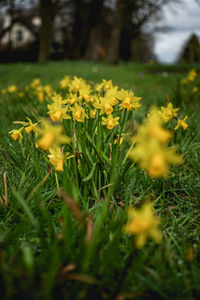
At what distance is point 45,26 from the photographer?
42.4 feet

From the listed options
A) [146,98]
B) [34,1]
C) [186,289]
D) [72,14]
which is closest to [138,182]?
[186,289]

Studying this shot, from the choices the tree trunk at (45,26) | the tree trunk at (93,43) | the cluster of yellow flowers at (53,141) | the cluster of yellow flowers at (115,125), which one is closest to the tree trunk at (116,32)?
the tree trunk at (45,26)

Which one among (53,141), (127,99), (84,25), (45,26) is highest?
(84,25)

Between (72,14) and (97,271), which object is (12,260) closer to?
(97,271)

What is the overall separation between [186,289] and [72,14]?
20635 millimetres

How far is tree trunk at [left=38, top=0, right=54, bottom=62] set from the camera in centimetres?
1250

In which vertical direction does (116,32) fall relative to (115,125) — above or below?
above

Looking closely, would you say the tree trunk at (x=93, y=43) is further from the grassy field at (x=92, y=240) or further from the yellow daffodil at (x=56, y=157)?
the yellow daffodil at (x=56, y=157)

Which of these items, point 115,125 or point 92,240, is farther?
point 115,125

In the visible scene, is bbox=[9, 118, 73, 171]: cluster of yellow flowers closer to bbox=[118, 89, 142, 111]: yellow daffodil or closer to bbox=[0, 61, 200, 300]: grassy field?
bbox=[0, 61, 200, 300]: grassy field

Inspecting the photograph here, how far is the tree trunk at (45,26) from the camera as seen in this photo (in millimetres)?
12500

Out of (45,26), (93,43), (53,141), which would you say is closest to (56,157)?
(53,141)

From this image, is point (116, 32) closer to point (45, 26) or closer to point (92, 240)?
point (45, 26)

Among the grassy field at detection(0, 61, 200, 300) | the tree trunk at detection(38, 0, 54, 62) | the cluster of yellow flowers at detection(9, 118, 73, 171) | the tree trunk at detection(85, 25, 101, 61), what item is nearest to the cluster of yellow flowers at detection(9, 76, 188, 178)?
the cluster of yellow flowers at detection(9, 118, 73, 171)
